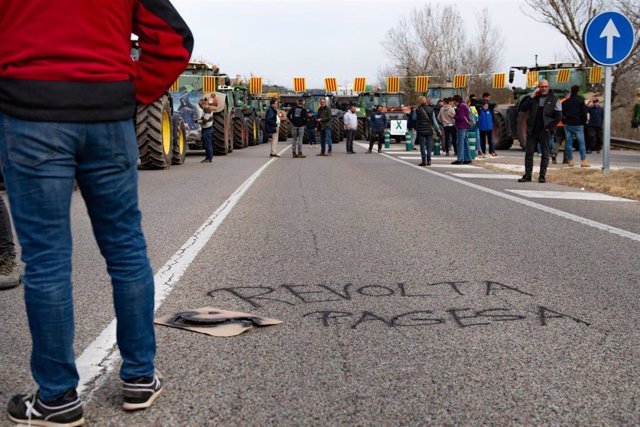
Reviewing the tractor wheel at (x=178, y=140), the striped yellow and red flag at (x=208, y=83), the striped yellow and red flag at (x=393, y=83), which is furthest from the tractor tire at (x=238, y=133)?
the striped yellow and red flag at (x=393, y=83)

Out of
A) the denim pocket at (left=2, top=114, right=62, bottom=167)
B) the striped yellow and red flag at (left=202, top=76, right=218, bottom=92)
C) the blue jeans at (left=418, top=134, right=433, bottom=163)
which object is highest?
the striped yellow and red flag at (left=202, top=76, right=218, bottom=92)

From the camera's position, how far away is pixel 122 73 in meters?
2.95

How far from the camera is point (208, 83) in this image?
25094 millimetres

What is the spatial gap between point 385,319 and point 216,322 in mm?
935

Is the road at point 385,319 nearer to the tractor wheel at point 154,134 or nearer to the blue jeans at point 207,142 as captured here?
the tractor wheel at point 154,134

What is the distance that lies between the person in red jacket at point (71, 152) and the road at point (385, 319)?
0.33m

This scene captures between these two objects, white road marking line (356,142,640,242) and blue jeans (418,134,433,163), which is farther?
blue jeans (418,134,433,163)

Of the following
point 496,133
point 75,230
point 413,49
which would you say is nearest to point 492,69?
point 413,49

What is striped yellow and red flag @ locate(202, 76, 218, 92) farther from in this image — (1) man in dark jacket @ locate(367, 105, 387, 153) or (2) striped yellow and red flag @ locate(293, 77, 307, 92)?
(2) striped yellow and red flag @ locate(293, 77, 307, 92)

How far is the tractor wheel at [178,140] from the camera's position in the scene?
19.6 meters

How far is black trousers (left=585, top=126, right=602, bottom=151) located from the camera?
26.1 metres

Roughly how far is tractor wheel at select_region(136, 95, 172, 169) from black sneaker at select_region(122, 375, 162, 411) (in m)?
13.9

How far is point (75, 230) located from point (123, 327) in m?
5.60

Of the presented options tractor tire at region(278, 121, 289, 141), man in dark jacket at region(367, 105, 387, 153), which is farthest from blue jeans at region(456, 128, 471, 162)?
tractor tire at region(278, 121, 289, 141)
